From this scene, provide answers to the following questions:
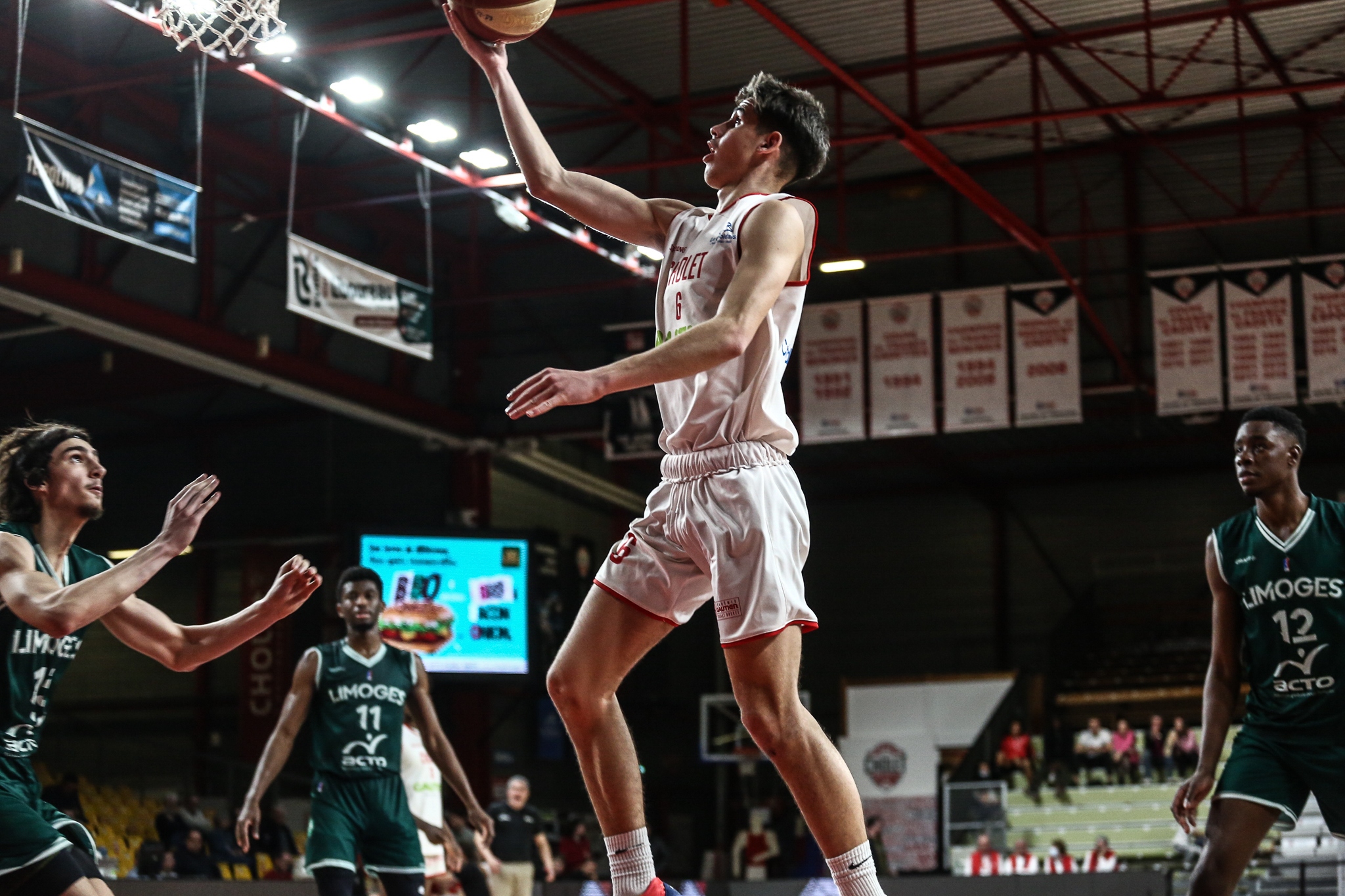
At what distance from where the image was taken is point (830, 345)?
19094 millimetres

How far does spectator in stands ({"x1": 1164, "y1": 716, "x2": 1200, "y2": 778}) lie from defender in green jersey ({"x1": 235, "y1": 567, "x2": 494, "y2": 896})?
48.1 feet

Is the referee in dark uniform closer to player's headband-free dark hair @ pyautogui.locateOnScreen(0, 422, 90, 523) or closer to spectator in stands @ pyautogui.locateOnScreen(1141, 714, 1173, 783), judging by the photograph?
spectator in stands @ pyautogui.locateOnScreen(1141, 714, 1173, 783)

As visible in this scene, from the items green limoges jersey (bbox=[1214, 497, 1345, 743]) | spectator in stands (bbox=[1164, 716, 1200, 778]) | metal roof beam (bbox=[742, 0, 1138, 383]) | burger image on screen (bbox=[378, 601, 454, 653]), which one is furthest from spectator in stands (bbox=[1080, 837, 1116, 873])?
green limoges jersey (bbox=[1214, 497, 1345, 743])

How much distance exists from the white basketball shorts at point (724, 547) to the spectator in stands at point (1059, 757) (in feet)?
59.0

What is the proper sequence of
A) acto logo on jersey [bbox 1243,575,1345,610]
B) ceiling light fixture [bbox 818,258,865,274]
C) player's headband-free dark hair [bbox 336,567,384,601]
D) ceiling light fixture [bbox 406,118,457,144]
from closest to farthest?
acto logo on jersey [bbox 1243,575,1345,610] → player's headband-free dark hair [bbox 336,567,384,601] → ceiling light fixture [bbox 406,118,457,144] → ceiling light fixture [bbox 818,258,865,274]

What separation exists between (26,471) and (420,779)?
7.09 metres

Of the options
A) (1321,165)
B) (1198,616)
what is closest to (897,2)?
(1321,165)

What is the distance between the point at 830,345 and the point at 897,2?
162 inches

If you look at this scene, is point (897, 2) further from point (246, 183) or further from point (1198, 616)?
point (1198, 616)

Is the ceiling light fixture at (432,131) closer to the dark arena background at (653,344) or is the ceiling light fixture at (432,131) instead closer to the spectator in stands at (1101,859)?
the dark arena background at (653,344)

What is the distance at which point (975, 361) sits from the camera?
1842 cm

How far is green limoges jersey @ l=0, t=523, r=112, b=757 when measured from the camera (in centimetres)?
463

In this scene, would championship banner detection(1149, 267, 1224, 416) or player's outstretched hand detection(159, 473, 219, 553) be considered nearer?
player's outstretched hand detection(159, 473, 219, 553)

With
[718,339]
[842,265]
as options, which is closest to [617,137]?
[842,265]
